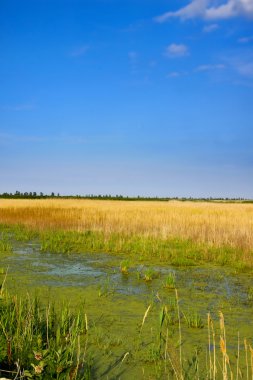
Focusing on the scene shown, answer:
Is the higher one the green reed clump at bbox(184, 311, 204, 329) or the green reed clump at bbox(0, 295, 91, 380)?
the green reed clump at bbox(0, 295, 91, 380)

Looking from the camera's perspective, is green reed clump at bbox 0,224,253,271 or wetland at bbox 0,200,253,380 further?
green reed clump at bbox 0,224,253,271

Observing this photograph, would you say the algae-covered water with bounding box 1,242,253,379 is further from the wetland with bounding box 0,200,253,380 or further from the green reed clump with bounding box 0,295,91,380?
the green reed clump with bounding box 0,295,91,380

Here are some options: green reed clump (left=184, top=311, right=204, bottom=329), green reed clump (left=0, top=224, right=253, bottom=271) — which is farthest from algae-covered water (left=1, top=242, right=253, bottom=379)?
green reed clump (left=0, top=224, right=253, bottom=271)

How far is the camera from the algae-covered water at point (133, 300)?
179 inches

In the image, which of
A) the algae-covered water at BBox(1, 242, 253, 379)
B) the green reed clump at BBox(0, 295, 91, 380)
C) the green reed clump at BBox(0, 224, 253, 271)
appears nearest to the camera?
the green reed clump at BBox(0, 295, 91, 380)

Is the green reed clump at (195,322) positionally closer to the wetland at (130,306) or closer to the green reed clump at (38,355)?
the wetland at (130,306)

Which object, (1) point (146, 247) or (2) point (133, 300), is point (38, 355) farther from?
(1) point (146, 247)

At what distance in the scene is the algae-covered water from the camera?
4.56 metres

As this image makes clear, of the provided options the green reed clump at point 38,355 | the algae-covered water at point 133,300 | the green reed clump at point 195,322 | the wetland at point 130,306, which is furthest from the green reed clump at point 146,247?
the green reed clump at point 38,355

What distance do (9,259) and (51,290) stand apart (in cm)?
385

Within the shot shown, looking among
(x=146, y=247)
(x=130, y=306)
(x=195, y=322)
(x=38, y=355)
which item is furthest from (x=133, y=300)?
(x=146, y=247)

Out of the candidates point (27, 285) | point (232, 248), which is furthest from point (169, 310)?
point (232, 248)

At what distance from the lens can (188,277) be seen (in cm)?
932

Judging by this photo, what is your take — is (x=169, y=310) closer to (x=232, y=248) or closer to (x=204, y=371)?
(x=204, y=371)
